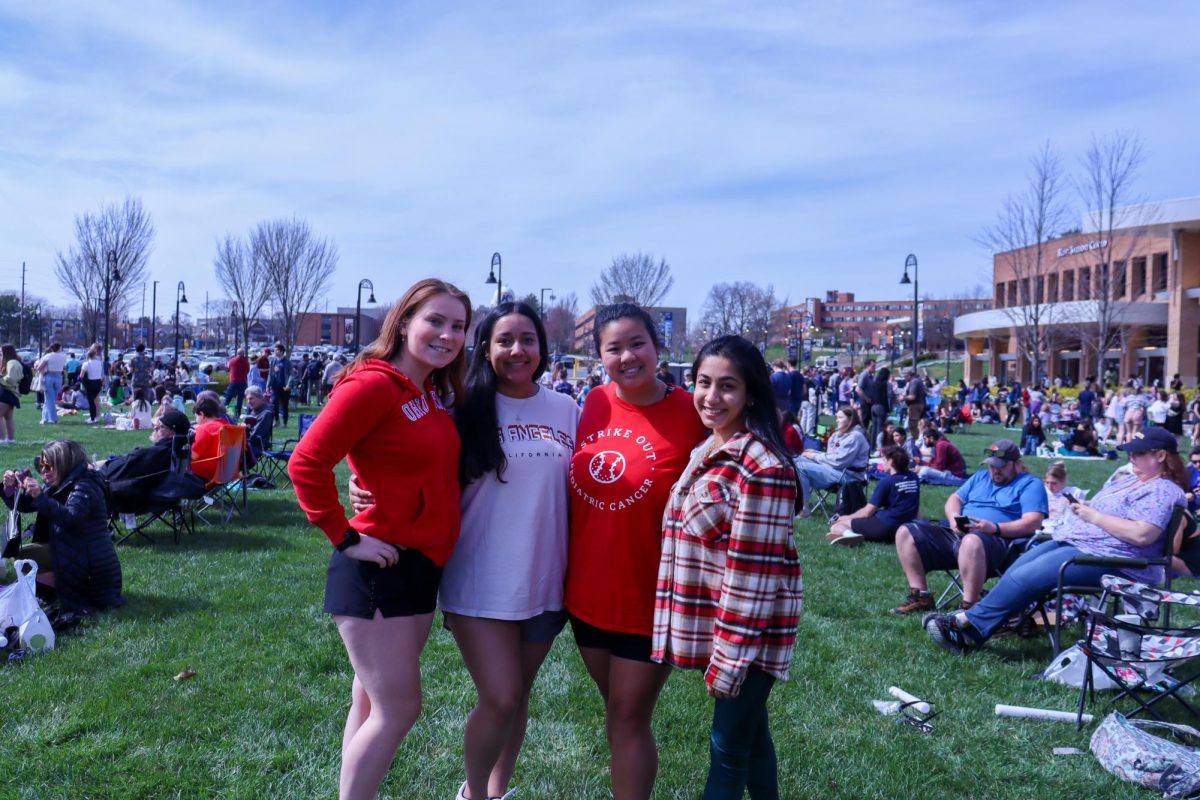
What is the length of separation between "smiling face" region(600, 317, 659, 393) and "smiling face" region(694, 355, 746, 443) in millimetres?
224

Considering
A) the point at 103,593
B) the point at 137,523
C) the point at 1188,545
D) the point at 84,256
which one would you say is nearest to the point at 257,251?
the point at 84,256

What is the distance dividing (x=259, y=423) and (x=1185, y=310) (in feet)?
157

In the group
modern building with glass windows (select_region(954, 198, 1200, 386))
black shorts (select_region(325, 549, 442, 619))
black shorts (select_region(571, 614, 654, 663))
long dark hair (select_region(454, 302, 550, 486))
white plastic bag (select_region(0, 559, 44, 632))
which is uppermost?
modern building with glass windows (select_region(954, 198, 1200, 386))

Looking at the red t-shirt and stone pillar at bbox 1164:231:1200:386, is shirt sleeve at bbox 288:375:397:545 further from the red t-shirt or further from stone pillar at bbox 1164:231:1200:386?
stone pillar at bbox 1164:231:1200:386


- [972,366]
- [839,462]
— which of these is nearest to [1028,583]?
[839,462]

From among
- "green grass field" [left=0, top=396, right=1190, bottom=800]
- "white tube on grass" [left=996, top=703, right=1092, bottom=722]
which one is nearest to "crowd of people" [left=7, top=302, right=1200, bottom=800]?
"green grass field" [left=0, top=396, right=1190, bottom=800]

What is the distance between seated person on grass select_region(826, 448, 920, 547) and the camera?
8250mm

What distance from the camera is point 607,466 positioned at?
110 inches

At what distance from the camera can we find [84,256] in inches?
1527

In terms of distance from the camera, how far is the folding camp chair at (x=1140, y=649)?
429cm

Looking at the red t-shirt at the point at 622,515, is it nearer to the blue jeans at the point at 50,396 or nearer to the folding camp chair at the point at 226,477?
the folding camp chair at the point at 226,477

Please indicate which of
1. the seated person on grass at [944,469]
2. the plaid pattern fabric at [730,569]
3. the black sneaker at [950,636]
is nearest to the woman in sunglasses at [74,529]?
the plaid pattern fabric at [730,569]

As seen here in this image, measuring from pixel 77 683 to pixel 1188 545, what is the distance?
6.39 m

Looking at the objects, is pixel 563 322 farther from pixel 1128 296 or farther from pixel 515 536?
pixel 515 536
